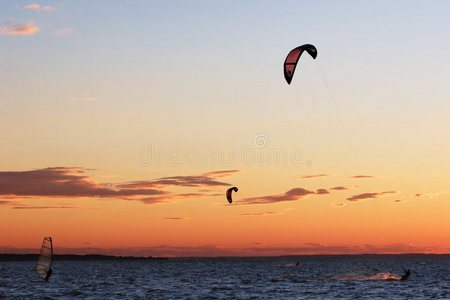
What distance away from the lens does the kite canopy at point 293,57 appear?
111ft

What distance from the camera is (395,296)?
5319 cm

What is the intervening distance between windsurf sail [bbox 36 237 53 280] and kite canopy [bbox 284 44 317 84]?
3128 centimetres

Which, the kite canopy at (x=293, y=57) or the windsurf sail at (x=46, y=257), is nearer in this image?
the kite canopy at (x=293, y=57)

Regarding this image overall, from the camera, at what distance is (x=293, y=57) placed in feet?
116

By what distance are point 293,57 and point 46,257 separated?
3548cm

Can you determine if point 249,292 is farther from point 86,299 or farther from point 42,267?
point 42,267

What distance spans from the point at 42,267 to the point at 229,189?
976 inches

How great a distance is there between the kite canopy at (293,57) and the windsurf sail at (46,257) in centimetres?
3128

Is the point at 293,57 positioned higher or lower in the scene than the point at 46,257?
higher

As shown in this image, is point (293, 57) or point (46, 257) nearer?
point (293, 57)

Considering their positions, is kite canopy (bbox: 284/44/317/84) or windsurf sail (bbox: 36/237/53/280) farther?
windsurf sail (bbox: 36/237/53/280)

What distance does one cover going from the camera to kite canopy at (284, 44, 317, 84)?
33781mm

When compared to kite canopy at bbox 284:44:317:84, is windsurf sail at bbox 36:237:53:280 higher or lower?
lower

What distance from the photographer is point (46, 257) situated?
5997 cm
